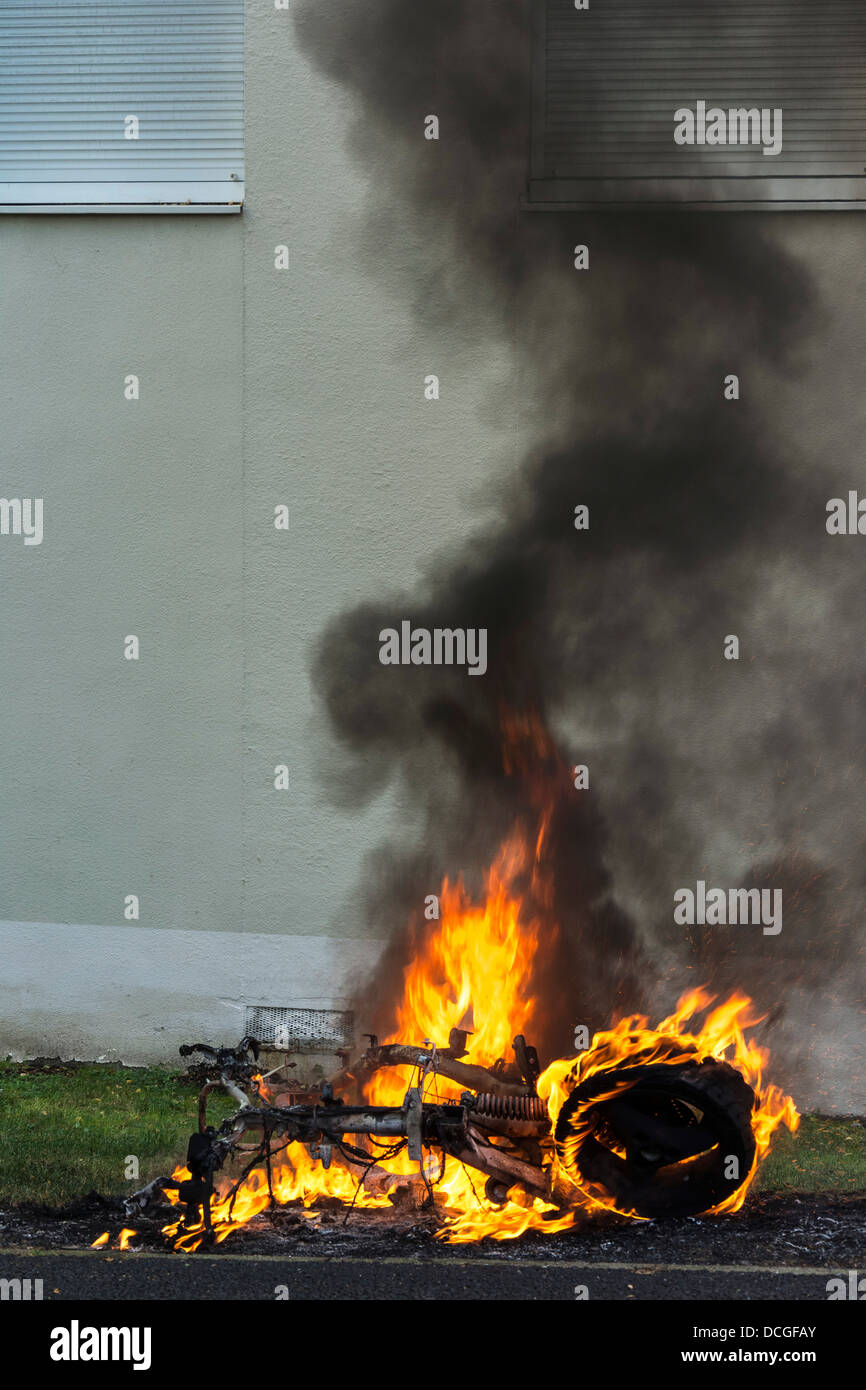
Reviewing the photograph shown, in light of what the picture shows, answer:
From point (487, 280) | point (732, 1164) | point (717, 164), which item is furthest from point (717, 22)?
point (732, 1164)

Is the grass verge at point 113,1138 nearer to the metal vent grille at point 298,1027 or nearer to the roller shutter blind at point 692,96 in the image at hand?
the metal vent grille at point 298,1027

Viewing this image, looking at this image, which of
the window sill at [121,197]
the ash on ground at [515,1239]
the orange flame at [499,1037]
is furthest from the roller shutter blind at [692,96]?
the ash on ground at [515,1239]

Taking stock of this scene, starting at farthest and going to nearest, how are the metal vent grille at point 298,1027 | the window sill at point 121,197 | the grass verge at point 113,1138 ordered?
the window sill at point 121,197 < the metal vent grille at point 298,1027 < the grass verge at point 113,1138

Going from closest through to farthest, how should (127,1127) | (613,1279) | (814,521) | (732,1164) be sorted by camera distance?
(613,1279)
(732,1164)
(127,1127)
(814,521)

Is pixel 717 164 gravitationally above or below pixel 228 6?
below

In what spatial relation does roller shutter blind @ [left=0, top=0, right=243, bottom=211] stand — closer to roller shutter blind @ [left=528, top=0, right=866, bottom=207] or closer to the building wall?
the building wall

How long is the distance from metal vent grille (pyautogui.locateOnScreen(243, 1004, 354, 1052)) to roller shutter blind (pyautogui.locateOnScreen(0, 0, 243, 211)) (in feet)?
18.0

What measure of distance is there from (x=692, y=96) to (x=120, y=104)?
390 cm

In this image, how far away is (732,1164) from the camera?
5.90 meters

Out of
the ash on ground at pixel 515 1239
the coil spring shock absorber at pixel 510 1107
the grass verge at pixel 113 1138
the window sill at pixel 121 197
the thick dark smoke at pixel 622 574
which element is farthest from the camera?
the window sill at pixel 121 197

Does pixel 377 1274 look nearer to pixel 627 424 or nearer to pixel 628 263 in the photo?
pixel 627 424

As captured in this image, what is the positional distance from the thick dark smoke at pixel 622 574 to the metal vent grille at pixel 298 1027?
0.32m

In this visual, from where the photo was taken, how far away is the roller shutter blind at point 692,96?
8273 millimetres

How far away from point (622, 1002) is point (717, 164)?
5.53m
